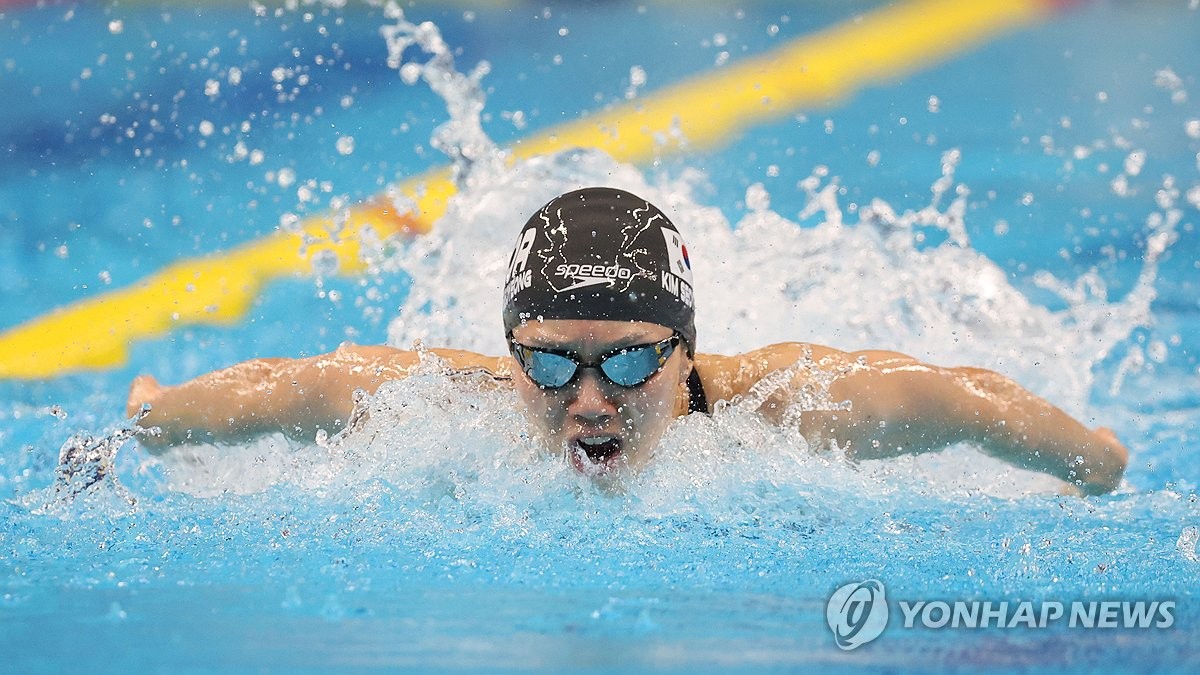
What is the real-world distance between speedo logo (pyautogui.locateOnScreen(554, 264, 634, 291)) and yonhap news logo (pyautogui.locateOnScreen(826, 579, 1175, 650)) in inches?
33.5

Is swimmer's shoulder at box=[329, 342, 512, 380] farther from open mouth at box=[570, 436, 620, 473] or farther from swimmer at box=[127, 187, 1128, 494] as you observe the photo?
open mouth at box=[570, 436, 620, 473]

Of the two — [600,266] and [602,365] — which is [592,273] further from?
[602,365]

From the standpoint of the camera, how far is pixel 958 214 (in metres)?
5.48

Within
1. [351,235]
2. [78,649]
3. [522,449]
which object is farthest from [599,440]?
[351,235]

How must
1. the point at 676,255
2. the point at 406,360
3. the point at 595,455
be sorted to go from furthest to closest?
the point at 406,360
the point at 676,255
the point at 595,455

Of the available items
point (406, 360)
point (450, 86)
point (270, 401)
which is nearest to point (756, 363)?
point (406, 360)

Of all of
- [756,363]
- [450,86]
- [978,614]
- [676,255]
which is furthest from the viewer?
[450,86]

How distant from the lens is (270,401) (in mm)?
2953

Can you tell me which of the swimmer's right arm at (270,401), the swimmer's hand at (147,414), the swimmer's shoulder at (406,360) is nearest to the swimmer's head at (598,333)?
the swimmer's shoulder at (406,360)

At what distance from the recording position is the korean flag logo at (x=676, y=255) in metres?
2.72

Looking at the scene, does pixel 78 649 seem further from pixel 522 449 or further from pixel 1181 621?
pixel 1181 621

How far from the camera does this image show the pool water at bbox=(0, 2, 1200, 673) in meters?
1.96

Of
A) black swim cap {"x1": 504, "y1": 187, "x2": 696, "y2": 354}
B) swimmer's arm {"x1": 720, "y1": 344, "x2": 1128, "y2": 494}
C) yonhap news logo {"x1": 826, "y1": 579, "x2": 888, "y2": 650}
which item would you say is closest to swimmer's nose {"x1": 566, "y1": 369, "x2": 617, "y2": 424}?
black swim cap {"x1": 504, "y1": 187, "x2": 696, "y2": 354}

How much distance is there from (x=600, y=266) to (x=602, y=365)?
0.22 metres
